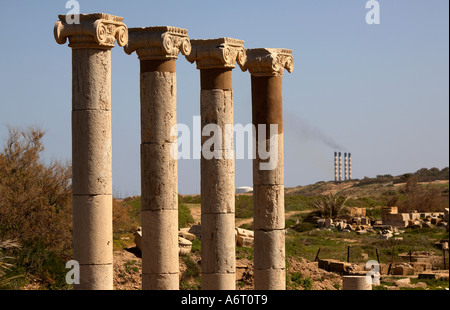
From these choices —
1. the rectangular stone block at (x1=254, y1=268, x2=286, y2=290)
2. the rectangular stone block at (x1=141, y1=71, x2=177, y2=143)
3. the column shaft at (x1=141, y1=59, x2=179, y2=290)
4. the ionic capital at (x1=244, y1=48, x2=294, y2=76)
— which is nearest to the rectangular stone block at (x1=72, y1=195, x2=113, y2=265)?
the column shaft at (x1=141, y1=59, x2=179, y2=290)

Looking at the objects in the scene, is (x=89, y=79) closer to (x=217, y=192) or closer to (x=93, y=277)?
(x=93, y=277)

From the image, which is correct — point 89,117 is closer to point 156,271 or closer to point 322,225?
point 156,271

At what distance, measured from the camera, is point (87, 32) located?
61.6 feet

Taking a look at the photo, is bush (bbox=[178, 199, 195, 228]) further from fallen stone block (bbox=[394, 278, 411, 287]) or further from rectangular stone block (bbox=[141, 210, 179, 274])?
rectangular stone block (bbox=[141, 210, 179, 274])

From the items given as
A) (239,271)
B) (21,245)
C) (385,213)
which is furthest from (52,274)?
(385,213)

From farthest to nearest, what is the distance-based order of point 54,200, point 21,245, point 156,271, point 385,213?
point 385,213 < point 54,200 < point 21,245 < point 156,271

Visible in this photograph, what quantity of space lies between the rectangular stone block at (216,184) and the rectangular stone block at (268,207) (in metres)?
1.73

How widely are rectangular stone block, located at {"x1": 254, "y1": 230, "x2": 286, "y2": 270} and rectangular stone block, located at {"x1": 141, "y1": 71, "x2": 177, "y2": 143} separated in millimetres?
5255

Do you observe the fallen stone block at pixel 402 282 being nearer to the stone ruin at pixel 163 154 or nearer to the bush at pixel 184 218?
the bush at pixel 184 218

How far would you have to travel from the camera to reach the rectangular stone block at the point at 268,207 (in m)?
24.9

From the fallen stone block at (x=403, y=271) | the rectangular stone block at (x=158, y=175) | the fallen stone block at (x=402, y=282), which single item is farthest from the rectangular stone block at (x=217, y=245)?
the fallen stone block at (x=403, y=271)

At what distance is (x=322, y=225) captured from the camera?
5722 cm

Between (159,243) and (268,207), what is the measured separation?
4881 mm

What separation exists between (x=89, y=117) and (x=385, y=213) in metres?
44.4
